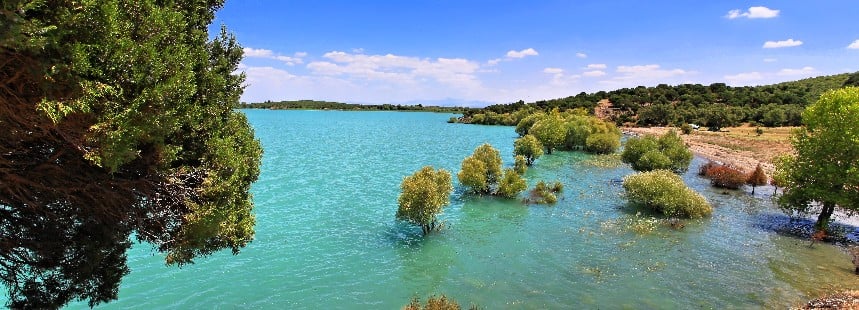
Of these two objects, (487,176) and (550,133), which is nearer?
Result: (487,176)

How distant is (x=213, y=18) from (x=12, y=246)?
869cm

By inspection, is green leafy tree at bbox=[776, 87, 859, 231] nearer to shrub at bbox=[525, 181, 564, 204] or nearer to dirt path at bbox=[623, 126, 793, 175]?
shrub at bbox=[525, 181, 564, 204]

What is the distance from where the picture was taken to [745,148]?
275ft

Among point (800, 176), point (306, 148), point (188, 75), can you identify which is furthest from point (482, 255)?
point (306, 148)

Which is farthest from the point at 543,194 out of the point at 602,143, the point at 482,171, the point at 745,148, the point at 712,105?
the point at 712,105

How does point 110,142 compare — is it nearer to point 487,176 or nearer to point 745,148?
point 487,176

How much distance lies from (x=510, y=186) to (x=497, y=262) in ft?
58.4

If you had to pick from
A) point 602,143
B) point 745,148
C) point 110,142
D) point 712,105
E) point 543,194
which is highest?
point 110,142

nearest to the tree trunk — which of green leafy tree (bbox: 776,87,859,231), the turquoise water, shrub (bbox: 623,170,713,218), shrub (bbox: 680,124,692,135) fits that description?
green leafy tree (bbox: 776,87,859,231)

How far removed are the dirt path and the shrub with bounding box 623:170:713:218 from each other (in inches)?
1086

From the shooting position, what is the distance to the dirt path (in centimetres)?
7006

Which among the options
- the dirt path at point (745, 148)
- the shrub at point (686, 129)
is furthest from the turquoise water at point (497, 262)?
the shrub at point (686, 129)

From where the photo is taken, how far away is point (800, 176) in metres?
33.4

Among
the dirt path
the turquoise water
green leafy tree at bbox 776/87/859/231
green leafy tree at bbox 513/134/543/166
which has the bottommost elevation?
the turquoise water
